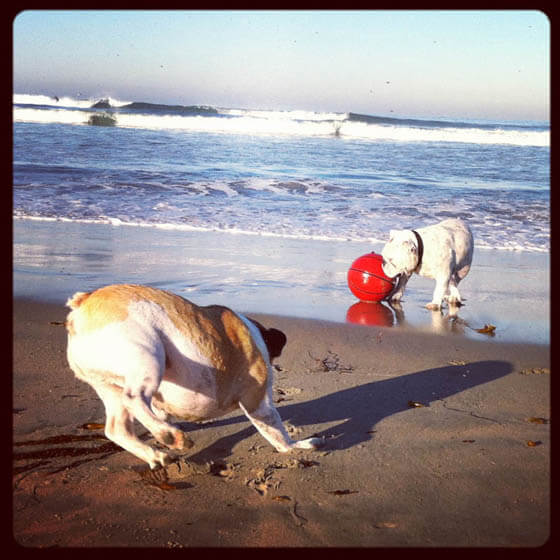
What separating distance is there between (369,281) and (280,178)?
39.1 feet

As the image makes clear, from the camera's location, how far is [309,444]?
4.51m

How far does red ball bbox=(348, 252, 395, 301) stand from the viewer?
337 inches

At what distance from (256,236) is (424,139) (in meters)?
27.7

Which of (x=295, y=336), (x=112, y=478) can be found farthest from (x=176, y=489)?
(x=295, y=336)

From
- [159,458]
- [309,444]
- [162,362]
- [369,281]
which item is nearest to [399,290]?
[369,281]

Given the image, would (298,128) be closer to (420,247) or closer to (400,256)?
(420,247)

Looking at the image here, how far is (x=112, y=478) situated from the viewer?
13.1 ft

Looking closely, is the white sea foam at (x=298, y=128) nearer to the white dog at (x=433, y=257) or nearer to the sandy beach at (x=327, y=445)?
the white dog at (x=433, y=257)

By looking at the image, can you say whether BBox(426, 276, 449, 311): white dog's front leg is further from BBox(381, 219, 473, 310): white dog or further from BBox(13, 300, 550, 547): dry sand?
BBox(13, 300, 550, 547): dry sand

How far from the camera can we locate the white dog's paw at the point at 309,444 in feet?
14.7

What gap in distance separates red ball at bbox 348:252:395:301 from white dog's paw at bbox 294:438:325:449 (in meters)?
4.20

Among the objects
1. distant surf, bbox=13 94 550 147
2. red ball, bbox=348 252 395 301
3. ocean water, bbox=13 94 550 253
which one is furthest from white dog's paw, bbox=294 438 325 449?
distant surf, bbox=13 94 550 147

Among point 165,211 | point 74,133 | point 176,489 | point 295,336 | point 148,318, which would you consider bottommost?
point 176,489

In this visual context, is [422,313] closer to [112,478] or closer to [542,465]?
[542,465]
